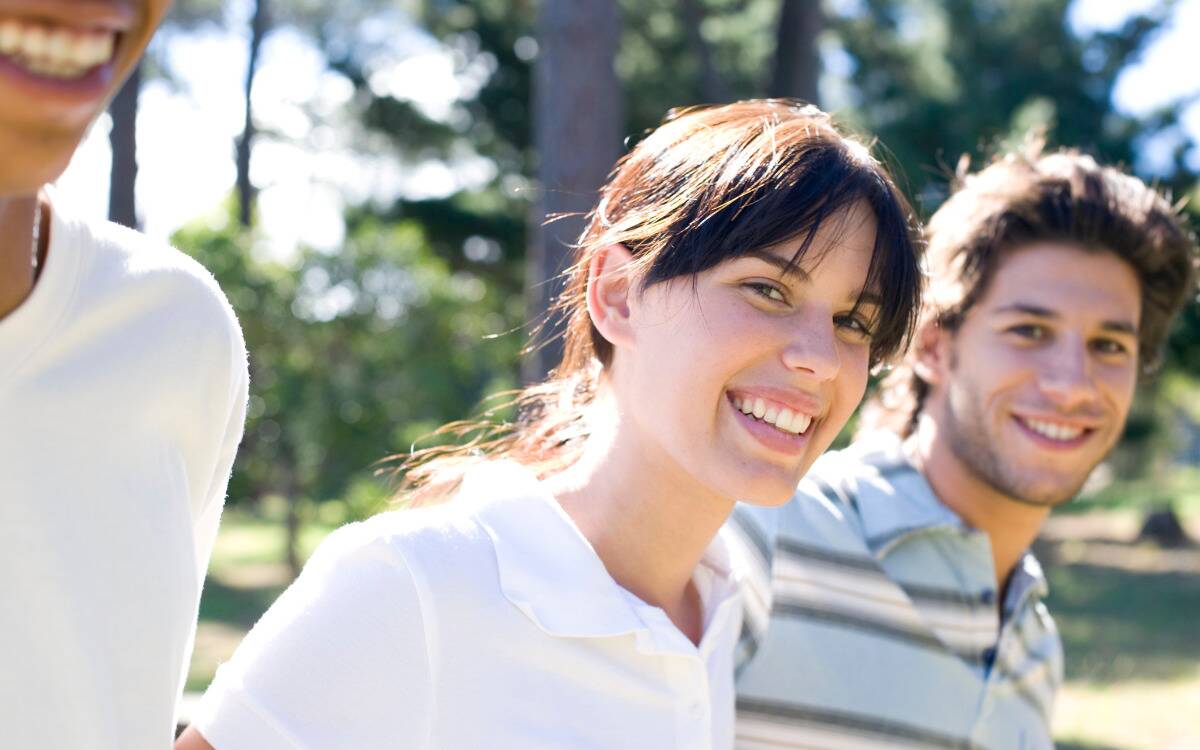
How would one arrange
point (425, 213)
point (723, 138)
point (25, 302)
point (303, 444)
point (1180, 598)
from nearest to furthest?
point (25, 302) → point (723, 138) → point (303, 444) → point (1180, 598) → point (425, 213)

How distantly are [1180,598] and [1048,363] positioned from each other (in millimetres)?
11847

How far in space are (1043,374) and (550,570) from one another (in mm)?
1355

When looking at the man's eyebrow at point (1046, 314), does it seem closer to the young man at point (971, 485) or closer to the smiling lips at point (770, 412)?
the young man at point (971, 485)

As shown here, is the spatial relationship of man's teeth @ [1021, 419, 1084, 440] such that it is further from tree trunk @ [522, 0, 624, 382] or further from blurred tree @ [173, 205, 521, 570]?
blurred tree @ [173, 205, 521, 570]

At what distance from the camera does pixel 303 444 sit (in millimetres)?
10977

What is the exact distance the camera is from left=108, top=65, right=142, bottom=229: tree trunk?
862cm

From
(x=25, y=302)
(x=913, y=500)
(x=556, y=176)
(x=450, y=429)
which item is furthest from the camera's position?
(x=556, y=176)

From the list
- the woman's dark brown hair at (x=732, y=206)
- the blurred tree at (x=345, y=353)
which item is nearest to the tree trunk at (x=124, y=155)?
the blurred tree at (x=345, y=353)

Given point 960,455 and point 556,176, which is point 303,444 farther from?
point 960,455

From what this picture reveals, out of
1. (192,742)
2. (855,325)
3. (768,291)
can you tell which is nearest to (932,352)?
→ (855,325)

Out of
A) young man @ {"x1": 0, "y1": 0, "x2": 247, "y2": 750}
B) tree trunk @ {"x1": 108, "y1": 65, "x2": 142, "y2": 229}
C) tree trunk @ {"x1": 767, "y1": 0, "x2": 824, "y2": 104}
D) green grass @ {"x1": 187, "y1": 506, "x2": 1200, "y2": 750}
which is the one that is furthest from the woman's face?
tree trunk @ {"x1": 108, "y1": 65, "x2": 142, "y2": 229}

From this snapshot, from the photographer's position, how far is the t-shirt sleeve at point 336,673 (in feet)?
5.24

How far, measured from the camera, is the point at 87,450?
1294 millimetres

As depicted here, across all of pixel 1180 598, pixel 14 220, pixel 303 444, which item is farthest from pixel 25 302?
pixel 1180 598
